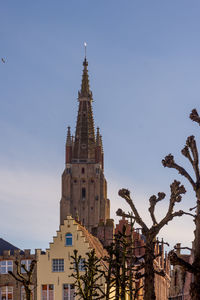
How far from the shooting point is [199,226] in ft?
72.8

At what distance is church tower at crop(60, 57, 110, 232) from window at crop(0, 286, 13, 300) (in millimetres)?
116375

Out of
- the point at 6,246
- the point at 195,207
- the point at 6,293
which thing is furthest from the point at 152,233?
the point at 6,246

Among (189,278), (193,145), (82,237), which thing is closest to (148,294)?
(189,278)

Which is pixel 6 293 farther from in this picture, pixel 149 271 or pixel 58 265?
pixel 149 271

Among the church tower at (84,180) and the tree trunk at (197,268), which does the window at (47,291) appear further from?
the church tower at (84,180)

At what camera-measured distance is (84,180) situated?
195625mm

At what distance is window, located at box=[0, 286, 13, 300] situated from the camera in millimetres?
69875

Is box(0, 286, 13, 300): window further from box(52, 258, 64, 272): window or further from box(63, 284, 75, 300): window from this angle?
box(63, 284, 75, 300): window

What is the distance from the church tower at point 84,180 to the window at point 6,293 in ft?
382

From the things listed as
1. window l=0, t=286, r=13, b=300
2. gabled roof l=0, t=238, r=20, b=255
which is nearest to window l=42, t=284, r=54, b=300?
window l=0, t=286, r=13, b=300

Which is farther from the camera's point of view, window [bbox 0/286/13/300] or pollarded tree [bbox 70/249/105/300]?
window [bbox 0/286/13/300]

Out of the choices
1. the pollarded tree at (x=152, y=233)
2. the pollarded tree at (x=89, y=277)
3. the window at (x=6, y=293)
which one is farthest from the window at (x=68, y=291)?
the pollarded tree at (x=152, y=233)

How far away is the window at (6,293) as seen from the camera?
229ft

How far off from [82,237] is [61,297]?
554 cm
